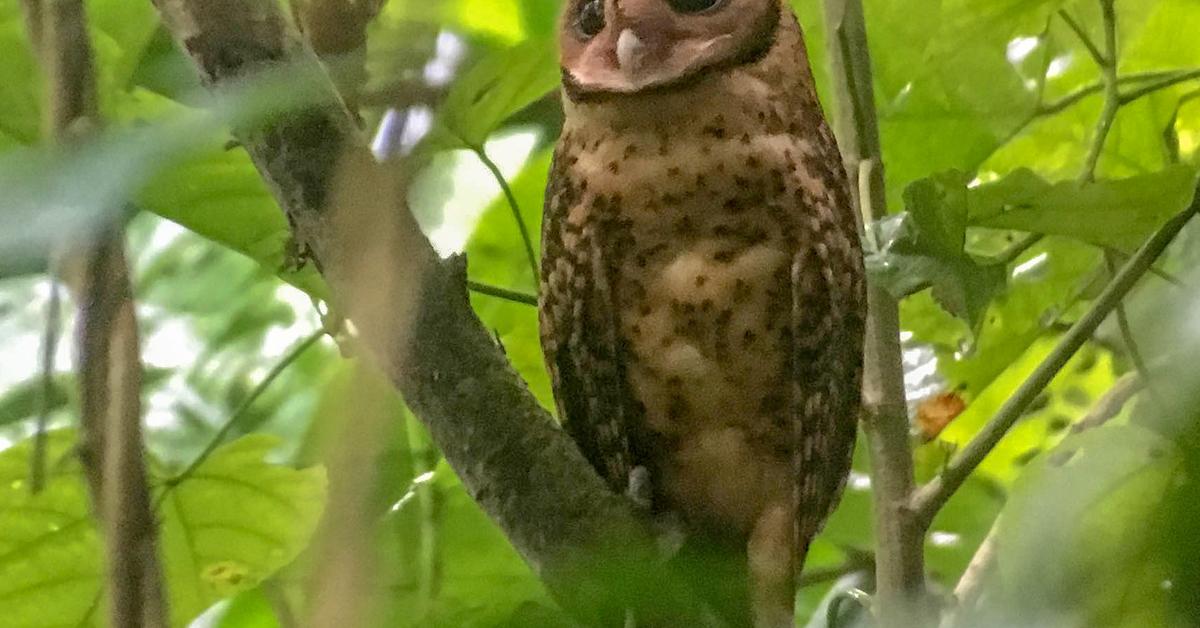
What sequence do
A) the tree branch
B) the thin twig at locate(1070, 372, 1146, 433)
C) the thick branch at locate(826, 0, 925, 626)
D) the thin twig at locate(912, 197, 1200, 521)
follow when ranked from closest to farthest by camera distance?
the tree branch, the thin twig at locate(912, 197, 1200, 521), the thick branch at locate(826, 0, 925, 626), the thin twig at locate(1070, 372, 1146, 433)

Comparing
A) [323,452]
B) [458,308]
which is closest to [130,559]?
[323,452]

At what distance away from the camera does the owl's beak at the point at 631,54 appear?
0.74m

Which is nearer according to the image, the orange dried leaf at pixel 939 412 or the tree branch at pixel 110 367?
the tree branch at pixel 110 367

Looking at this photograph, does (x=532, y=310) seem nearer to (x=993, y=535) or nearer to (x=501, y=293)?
(x=501, y=293)

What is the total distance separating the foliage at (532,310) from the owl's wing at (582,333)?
8 cm

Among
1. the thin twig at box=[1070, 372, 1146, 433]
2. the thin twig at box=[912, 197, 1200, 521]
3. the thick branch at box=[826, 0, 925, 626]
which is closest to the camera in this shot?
the thin twig at box=[912, 197, 1200, 521]

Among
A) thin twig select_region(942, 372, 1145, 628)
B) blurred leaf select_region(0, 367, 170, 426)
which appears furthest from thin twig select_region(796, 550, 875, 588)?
blurred leaf select_region(0, 367, 170, 426)

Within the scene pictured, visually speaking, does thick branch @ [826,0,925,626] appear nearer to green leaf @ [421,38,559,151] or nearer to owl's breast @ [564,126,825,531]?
owl's breast @ [564,126,825,531]

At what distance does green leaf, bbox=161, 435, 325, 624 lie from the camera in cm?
80

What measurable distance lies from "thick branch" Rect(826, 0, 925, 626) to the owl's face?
89 millimetres

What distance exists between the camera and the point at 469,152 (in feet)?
2.76

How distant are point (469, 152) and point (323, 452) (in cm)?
64

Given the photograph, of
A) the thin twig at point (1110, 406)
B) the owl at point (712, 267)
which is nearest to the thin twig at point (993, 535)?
the thin twig at point (1110, 406)

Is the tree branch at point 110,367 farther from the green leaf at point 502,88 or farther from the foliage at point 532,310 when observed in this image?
the green leaf at point 502,88
